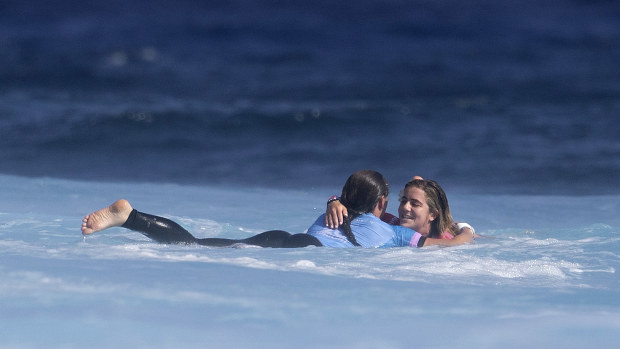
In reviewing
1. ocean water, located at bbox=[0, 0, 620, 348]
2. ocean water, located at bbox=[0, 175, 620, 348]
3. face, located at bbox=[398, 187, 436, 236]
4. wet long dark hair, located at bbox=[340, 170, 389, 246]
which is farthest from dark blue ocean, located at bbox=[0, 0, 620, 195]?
ocean water, located at bbox=[0, 175, 620, 348]

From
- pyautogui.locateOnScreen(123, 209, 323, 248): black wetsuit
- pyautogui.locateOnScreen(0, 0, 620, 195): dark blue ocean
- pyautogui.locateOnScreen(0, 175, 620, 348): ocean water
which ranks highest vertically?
pyautogui.locateOnScreen(0, 0, 620, 195): dark blue ocean

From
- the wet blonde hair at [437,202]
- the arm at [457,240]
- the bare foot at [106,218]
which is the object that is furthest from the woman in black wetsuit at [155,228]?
the wet blonde hair at [437,202]

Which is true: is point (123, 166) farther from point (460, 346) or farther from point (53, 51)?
point (460, 346)

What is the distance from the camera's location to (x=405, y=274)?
11.8 ft

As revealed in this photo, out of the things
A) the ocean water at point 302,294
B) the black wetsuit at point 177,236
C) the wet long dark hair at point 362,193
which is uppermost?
the wet long dark hair at point 362,193

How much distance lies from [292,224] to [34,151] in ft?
18.0

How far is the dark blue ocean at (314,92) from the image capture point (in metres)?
9.82

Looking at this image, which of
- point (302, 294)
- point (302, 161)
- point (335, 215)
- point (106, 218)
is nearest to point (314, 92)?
point (302, 161)

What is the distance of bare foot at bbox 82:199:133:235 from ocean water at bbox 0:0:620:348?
0.11m

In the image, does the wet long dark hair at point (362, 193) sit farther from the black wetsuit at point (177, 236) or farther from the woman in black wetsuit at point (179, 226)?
the black wetsuit at point (177, 236)

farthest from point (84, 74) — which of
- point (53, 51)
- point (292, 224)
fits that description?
point (292, 224)

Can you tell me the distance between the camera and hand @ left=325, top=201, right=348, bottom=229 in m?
4.17

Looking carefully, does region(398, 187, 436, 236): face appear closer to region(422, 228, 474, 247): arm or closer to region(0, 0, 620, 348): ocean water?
region(422, 228, 474, 247): arm

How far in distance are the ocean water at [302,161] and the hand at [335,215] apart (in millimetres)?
206
